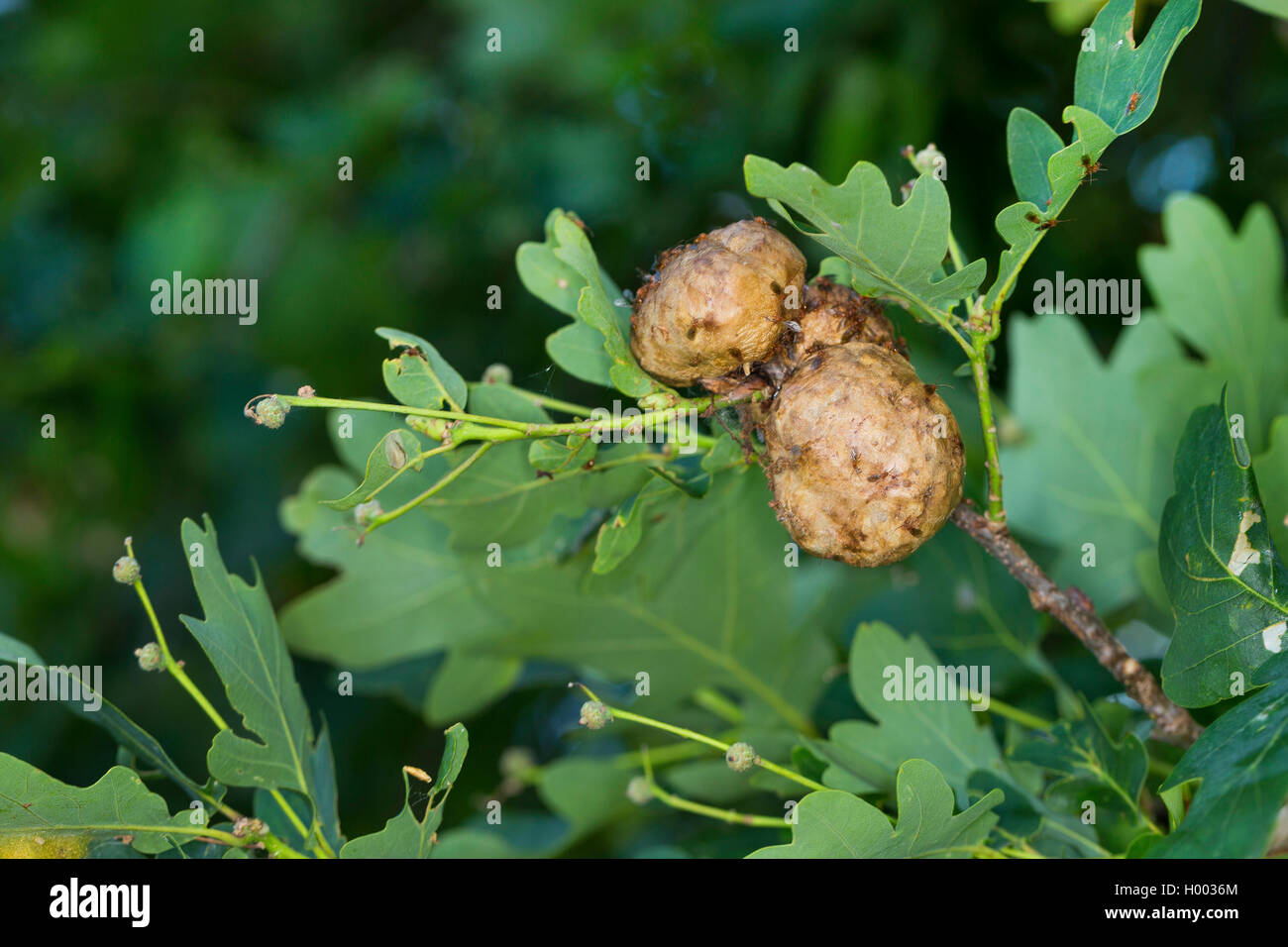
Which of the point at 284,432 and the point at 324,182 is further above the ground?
the point at 324,182

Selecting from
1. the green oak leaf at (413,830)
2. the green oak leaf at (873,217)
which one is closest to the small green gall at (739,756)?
the green oak leaf at (413,830)


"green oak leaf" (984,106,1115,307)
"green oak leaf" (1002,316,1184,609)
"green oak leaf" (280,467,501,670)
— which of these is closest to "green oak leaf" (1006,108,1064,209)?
"green oak leaf" (984,106,1115,307)

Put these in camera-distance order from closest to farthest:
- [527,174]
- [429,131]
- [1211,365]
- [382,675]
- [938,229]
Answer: [938,229]
[1211,365]
[382,675]
[527,174]
[429,131]

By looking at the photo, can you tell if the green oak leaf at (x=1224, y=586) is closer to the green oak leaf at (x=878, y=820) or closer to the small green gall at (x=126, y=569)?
the green oak leaf at (x=878, y=820)

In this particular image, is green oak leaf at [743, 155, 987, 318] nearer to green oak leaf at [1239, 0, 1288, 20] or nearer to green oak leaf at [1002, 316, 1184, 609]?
green oak leaf at [1239, 0, 1288, 20]
